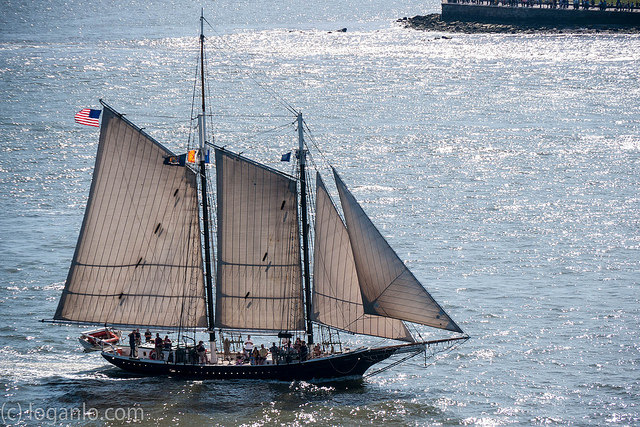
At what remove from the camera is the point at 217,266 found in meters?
45.2

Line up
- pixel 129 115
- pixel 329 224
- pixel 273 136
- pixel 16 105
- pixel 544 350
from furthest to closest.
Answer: pixel 16 105, pixel 129 115, pixel 273 136, pixel 544 350, pixel 329 224

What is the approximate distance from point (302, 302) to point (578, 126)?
204 ft

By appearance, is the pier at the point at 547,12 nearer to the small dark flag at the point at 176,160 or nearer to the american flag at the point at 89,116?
the small dark flag at the point at 176,160

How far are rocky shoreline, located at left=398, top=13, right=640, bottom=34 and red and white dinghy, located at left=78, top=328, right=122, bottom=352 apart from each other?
128285 mm

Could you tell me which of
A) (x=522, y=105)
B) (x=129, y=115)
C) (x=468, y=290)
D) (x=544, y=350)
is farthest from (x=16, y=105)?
(x=544, y=350)

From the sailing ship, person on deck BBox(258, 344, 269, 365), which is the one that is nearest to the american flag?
the sailing ship

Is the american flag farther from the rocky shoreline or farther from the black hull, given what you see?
the rocky shoreline

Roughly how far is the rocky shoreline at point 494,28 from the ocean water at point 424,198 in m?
1.78

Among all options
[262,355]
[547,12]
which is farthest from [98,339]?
[547,12]

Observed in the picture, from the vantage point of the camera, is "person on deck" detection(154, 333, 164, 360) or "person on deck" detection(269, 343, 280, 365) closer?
"person on deck" detection(269, 343, 280, 365)

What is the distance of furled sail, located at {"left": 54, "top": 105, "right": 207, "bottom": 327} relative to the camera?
45.1 metres

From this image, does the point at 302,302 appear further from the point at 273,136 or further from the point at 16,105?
the point at 16,105

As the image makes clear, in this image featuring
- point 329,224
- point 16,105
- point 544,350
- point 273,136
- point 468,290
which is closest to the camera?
point 329,224

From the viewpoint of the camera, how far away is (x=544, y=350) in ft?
160
